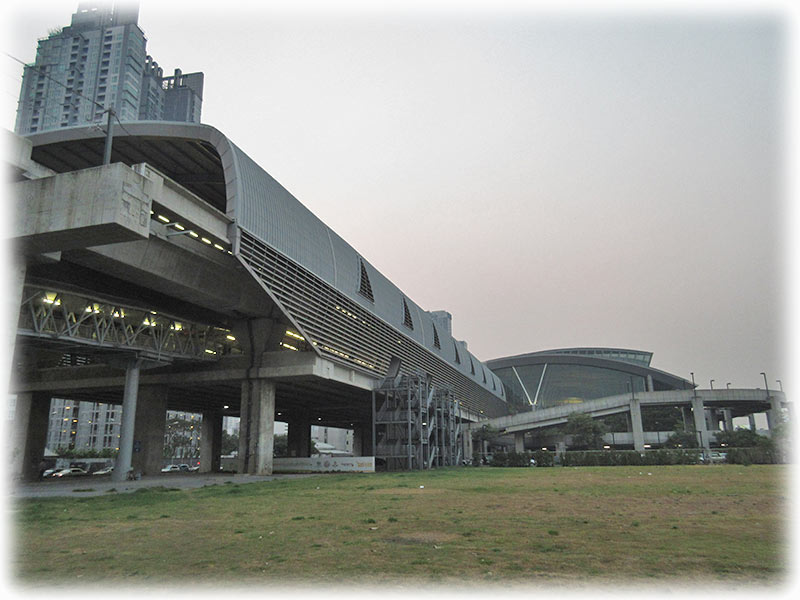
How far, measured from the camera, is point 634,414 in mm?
84188

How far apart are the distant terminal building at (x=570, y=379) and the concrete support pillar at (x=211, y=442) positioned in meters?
88.6

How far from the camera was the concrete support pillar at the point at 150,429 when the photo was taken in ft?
146

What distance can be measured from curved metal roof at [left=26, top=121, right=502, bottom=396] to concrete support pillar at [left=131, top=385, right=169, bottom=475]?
1678cm

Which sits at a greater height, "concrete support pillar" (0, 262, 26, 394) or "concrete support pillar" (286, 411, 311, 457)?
"concrete support pillar" (0, 262, 26, 394)

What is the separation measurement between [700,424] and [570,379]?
204 ft

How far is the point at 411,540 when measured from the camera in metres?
11.1

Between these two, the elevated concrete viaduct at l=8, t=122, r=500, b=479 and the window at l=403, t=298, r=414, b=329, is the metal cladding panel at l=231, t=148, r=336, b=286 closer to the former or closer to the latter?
the elevated concrete viaduct at l=8, t=122, r=500, b=479

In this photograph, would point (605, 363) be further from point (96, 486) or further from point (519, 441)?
point (96, 486)

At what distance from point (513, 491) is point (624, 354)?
546 ft

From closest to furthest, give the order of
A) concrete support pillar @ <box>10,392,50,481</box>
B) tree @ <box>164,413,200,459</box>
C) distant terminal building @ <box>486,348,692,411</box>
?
concrete support pillar @ <box>10,392,50,481</box>, tree @ <box>164,413,200,459</box>, distant terminal building @ <box>486,348,692,411</box>

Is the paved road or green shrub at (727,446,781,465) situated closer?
the paved road

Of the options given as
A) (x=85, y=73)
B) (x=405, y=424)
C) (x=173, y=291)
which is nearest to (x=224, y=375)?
(x=173, y=291)

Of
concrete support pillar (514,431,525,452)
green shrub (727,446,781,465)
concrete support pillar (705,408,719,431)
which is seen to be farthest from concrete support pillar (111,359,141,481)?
concrete support pillar (705,408,719,431)

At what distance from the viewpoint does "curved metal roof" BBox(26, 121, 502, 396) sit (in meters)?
32.1
